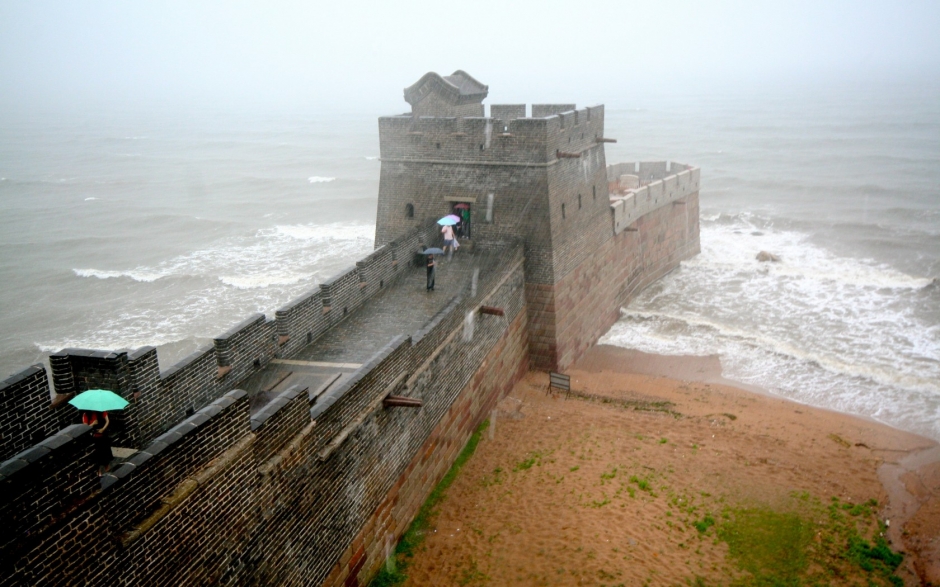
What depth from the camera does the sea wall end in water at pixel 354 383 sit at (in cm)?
594

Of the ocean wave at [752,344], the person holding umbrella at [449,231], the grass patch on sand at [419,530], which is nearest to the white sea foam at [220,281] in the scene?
the person holding umbrella at [449,231]

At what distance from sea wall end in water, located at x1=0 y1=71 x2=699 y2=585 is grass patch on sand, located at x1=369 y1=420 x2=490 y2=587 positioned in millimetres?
204

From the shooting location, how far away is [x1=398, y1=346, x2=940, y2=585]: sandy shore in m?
10.5

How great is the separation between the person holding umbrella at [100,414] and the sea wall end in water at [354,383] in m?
0.51

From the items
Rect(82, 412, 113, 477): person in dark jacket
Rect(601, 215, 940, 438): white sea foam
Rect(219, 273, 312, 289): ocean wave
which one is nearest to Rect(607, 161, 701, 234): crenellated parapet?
Rect(601, 215, 940, 438): white sea foam

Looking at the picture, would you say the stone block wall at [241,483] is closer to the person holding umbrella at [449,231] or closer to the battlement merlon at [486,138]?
the person holding umbrella at [449,231]

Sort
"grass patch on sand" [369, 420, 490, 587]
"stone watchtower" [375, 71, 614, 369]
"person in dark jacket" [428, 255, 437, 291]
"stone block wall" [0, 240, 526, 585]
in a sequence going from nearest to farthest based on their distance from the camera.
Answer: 1. "stone block wall" [0, 240, 526, 585]
2. "grass patch on sand" [369, 420, 490, 587]
3. "person in dark jacket" [428, 255, 437, 291]
4. "stone watchtower" [375, 71, 614, 369]

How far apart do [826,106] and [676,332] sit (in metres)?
108

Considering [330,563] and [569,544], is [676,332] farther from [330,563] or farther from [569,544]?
[330,563]

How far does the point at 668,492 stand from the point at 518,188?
26.2 feet

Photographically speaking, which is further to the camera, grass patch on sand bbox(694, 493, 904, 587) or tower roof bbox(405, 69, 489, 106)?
tower roof bbox(405, 69, 489, 106)

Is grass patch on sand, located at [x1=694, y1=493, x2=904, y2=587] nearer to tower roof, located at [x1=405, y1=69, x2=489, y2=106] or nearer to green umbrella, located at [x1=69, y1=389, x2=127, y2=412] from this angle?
green umbrella, located at [x1=69, y1=389, x2=127, y2=412]

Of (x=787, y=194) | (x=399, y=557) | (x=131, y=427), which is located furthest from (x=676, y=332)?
(x=787, y=194)

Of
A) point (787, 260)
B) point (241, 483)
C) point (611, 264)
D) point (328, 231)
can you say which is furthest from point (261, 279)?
point (241, 483)
